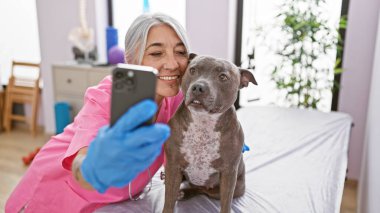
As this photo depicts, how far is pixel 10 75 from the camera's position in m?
3.85

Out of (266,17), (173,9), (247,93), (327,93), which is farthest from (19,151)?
(327,93)

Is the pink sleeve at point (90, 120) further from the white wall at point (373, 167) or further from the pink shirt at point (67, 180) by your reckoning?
the white wall at point (373, 167)

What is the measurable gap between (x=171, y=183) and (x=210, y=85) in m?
0.33

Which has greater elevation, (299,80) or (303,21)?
(303,21)

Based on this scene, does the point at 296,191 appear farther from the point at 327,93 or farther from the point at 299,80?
the point at 327,93

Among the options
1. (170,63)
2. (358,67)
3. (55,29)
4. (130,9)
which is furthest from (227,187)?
(55,29)

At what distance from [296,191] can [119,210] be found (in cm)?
64

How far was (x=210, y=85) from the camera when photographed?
0.90m

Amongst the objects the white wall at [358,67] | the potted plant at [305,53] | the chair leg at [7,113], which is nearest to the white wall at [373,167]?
the white wall at [358,67]

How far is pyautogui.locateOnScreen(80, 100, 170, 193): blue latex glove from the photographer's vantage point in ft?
2.10

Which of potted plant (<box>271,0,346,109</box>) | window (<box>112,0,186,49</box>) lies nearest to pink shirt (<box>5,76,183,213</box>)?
potted plant (<box>271,0,346,109</box>)

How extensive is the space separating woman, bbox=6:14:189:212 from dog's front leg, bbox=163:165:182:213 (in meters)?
0.07

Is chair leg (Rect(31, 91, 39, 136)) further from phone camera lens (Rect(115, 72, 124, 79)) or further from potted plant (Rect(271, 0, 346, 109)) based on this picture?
phone camera lens (Rect(115, 72, 124, 79))

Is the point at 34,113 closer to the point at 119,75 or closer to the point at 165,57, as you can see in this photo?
the point at 165,57
